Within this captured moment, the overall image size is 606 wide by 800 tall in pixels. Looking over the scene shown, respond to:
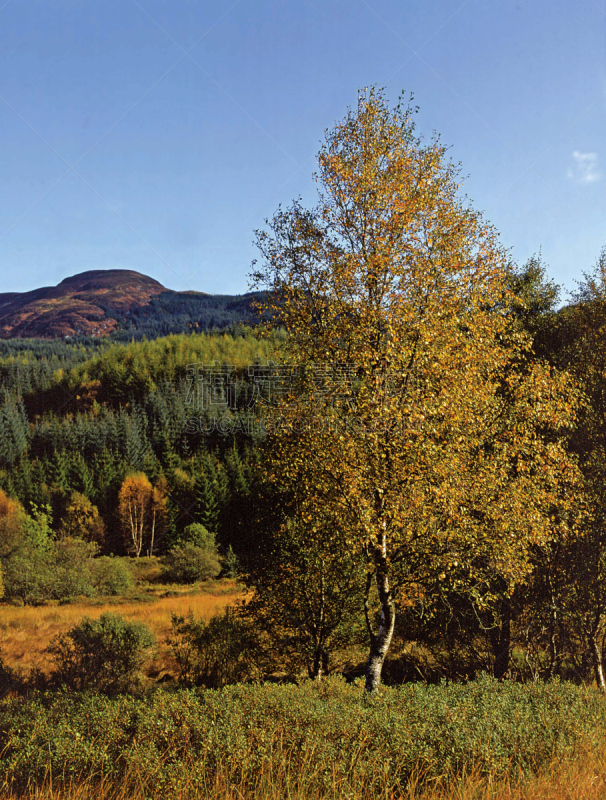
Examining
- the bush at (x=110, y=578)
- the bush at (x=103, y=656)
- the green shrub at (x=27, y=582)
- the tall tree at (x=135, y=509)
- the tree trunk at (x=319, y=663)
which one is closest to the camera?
the tree trunk at (x=319, y=663)

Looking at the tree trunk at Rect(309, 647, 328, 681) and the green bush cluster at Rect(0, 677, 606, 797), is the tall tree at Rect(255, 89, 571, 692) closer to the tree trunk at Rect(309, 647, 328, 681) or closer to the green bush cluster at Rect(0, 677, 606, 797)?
the green bush cluster at Rect(0, 677, 606, 797)

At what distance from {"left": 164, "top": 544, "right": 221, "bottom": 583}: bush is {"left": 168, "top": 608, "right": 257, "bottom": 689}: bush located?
39.4 metres

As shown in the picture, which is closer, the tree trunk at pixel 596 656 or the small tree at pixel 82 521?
the tree trunk at pixel 596 656

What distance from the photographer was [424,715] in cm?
567

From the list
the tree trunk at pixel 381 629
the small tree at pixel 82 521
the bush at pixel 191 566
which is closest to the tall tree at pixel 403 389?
the tree trunk at pixel 381 629

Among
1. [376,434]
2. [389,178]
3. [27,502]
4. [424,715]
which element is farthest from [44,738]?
[27,502]

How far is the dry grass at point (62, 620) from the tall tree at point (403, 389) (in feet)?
35.1

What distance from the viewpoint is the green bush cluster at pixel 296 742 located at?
467cm

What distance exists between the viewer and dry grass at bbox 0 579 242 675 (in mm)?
20547

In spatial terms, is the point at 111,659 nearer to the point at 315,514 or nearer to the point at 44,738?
the point at 315,514

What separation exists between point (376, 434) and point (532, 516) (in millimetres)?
3234

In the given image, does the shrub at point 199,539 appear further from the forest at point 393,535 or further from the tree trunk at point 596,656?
the tree trunk at point 596,656

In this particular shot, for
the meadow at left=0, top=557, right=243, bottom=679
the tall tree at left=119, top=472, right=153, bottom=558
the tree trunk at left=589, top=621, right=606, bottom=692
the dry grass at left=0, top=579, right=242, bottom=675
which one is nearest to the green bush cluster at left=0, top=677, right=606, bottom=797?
the tree trunk at left=589, top=621, right=606, bottom=692

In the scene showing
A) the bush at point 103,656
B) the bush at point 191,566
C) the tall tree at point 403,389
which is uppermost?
the tall tree at point 403,389
